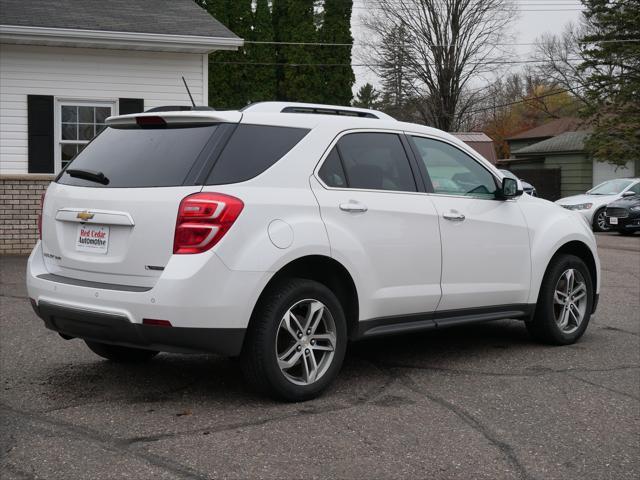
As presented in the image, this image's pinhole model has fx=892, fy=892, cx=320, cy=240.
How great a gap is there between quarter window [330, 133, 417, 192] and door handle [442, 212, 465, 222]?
1.02 feet

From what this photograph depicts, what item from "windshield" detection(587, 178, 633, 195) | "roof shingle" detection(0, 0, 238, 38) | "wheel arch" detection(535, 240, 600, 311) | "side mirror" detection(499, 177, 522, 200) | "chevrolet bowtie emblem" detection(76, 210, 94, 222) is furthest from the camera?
"windshield" detection(587, 178, 633, 195)

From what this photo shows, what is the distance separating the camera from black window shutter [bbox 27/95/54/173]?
14859 millimetres

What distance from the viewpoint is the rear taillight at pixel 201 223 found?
4910 mm

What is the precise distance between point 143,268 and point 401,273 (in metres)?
1.78

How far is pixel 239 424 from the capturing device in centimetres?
488

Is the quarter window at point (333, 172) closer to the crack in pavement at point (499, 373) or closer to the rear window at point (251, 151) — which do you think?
the rear window at point (251, 151)

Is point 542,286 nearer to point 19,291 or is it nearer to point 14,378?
point 14,378

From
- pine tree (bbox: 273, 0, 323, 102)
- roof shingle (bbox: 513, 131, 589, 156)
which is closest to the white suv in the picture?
pine tree (bbox: 273, 0, 323, 102)

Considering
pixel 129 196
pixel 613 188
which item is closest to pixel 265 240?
pixel 129 196

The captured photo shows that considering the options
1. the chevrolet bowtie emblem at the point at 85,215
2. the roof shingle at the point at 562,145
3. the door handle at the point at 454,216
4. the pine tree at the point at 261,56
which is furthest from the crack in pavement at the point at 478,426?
the roof shingle at the point at 562,145

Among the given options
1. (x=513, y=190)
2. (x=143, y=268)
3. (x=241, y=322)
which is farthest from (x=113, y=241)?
(x=513, y=190)

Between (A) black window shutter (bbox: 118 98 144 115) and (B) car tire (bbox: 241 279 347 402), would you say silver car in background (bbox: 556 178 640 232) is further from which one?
(B) car tire (bbox: 241 279 347 402)

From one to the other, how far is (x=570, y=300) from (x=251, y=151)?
339cm

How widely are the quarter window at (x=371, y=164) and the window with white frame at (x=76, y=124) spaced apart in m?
10.0
